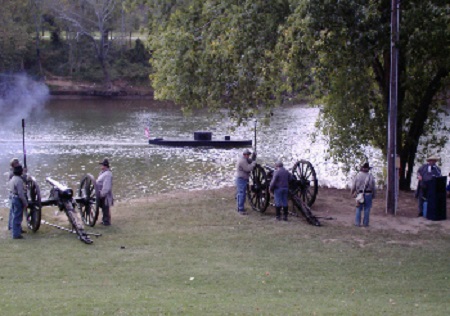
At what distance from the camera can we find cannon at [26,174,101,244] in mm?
13180

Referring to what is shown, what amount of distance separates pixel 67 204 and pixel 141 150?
20406mm

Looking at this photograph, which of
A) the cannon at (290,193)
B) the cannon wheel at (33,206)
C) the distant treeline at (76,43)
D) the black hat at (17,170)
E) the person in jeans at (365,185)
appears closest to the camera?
the black hat at (17,170)

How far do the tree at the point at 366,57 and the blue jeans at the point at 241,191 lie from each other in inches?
119

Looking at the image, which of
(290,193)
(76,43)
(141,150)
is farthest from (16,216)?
(76,43)

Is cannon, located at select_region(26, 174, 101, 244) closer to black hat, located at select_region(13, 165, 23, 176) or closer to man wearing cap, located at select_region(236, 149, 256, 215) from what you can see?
black hat, located at select_region(13, 165, 23, 176)

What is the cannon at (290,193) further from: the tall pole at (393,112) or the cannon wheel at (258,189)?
the tall pole at (393,112)

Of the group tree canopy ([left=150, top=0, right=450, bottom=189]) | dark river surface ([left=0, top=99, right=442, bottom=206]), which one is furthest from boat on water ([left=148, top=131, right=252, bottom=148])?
tree canopy ([left=150, top=0, right=450, bottom=189])

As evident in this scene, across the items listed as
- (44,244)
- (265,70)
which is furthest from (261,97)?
(44,244)

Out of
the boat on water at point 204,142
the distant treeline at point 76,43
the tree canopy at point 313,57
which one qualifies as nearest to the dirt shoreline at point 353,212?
the tree canopy at point 313,57

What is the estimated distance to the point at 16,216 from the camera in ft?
42.1

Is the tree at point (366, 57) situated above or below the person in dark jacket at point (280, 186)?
above

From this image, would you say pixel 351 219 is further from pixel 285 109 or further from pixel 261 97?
pixel 285 109

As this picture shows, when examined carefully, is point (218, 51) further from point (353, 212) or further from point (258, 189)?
point (353, 212)

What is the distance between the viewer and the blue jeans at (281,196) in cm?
1467
